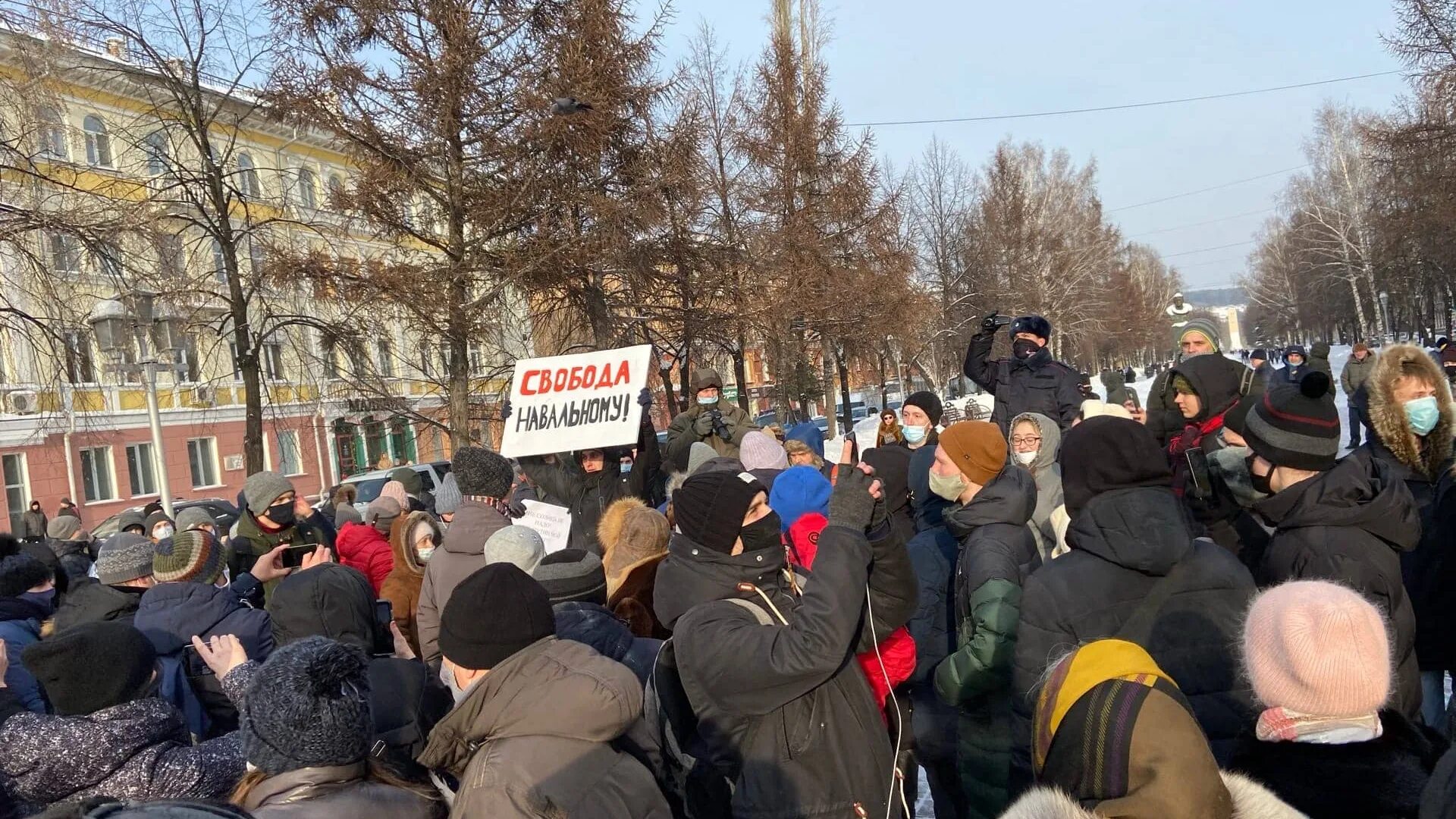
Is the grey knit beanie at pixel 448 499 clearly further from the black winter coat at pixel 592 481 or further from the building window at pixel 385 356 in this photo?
the building window at pixel 385 356

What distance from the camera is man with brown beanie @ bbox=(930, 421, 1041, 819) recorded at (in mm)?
3301

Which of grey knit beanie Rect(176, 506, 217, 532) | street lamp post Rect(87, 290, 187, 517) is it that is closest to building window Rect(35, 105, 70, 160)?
street lamp post Rect(87, 290, 187, 517)

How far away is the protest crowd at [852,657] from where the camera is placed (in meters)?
1.97

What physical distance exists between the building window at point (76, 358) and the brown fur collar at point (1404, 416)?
11.6 m

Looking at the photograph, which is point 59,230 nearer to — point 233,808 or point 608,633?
point 608,633

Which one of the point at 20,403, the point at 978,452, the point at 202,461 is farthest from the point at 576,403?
the point at 202,461

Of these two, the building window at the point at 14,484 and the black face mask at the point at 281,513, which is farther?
the building window at the point at 14,484

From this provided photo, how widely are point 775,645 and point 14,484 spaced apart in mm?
29677

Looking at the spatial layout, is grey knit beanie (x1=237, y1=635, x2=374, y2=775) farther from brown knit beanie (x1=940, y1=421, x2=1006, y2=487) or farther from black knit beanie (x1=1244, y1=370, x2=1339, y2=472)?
black knit beanie (x1=1244, y1=370, x2=1339, y2=472)

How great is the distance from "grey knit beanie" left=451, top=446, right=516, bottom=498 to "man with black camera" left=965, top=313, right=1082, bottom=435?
3.09 m

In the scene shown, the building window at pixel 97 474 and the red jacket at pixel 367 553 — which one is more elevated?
the building window at pixel 97 474

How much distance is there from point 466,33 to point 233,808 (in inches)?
504

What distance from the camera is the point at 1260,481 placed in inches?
142

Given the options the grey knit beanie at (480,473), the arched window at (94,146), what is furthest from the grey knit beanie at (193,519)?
the arched window at (94,146)
